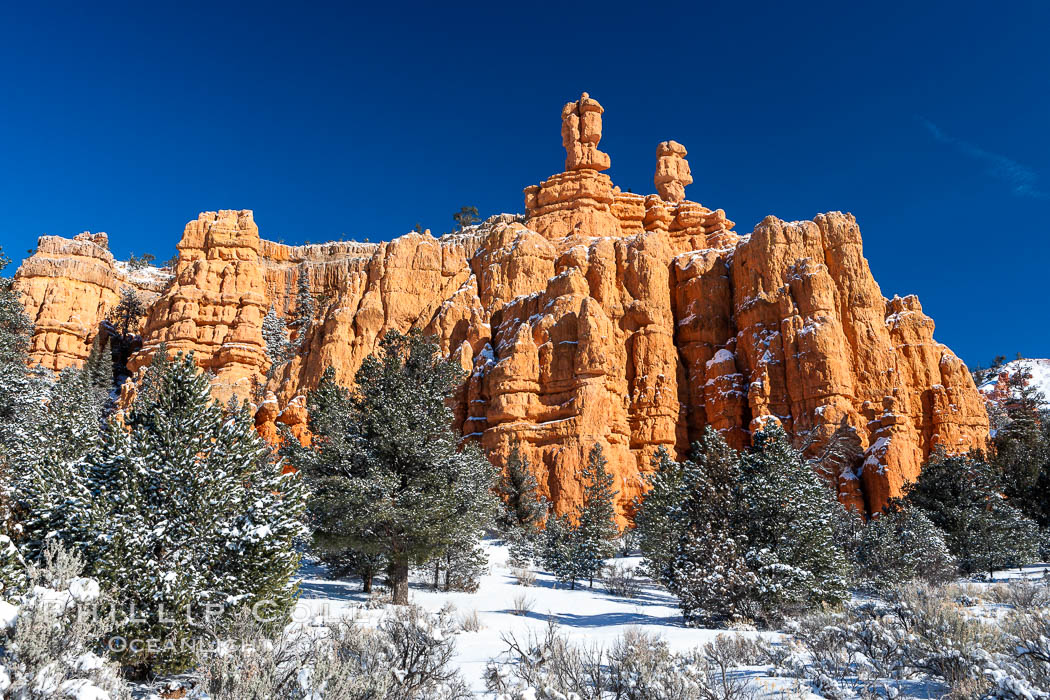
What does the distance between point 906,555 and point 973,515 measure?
576 centimetres

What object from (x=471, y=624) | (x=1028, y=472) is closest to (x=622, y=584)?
(x=471, y=624)

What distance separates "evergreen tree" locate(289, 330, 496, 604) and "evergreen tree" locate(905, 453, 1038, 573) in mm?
17282

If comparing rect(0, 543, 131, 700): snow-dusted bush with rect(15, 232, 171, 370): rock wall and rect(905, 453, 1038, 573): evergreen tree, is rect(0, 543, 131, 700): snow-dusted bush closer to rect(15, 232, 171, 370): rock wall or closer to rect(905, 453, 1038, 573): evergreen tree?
rect(905, 453, 1038, 573): evergreen tree

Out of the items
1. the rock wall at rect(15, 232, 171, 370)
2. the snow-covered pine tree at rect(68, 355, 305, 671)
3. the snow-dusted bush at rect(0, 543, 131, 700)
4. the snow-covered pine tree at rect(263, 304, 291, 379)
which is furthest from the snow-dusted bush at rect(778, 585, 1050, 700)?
the rock wall at rect(15, 232, 171, 370)

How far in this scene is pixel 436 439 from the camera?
65.4 feet

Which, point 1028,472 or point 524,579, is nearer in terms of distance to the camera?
point 524,579

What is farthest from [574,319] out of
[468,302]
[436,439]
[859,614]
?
A: [859,614]

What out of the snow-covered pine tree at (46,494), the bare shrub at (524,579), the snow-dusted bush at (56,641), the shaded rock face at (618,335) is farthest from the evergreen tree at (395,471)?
the shaded rock face at (618,335)

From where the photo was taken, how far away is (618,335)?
51.5 metres

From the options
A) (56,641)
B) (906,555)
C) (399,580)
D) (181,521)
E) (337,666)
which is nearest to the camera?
(56,641)

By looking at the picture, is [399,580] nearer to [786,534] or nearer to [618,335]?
[786,534]

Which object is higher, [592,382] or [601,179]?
[601,179]

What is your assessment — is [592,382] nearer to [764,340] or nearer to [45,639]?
[764,340]

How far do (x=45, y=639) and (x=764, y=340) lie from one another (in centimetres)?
A: 4680
